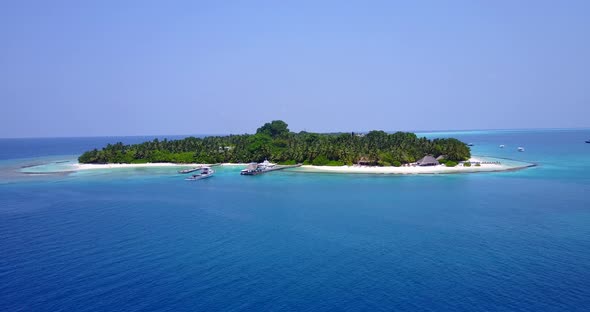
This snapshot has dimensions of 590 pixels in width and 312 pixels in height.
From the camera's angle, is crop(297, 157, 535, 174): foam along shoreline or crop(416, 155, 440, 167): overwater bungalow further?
crop(416, 155, 440, 167): overwater bungalow

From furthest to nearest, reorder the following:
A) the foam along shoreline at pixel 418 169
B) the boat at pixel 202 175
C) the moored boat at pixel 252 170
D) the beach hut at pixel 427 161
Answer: the beach hut at pixel 427 161 → the moored boat at pixel 252 170 → the foam along shoreline at pixel 418 169 → the boat at pixel 202 175

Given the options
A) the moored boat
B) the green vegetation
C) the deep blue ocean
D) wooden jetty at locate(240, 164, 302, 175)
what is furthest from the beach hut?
the moored boat

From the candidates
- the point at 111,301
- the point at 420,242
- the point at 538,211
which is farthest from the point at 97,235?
the point at 538,211

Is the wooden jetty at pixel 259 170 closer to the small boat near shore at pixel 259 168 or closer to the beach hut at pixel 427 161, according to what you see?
the small boat near shore at pixel 259 168

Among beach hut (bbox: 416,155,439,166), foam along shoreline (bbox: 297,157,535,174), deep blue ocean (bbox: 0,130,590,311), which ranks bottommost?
deep blue ocean (bbox: 0,130,590,311)

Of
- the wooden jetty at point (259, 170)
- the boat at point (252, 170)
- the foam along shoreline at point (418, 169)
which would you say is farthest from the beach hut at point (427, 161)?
the boat at point (252, 170)

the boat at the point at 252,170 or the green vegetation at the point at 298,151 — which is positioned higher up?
the green vegetation at the point at 298,151

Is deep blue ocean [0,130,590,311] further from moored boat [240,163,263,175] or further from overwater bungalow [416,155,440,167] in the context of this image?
overwater bungalow [416,155,440,167]

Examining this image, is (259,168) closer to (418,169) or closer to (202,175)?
(202,175)
